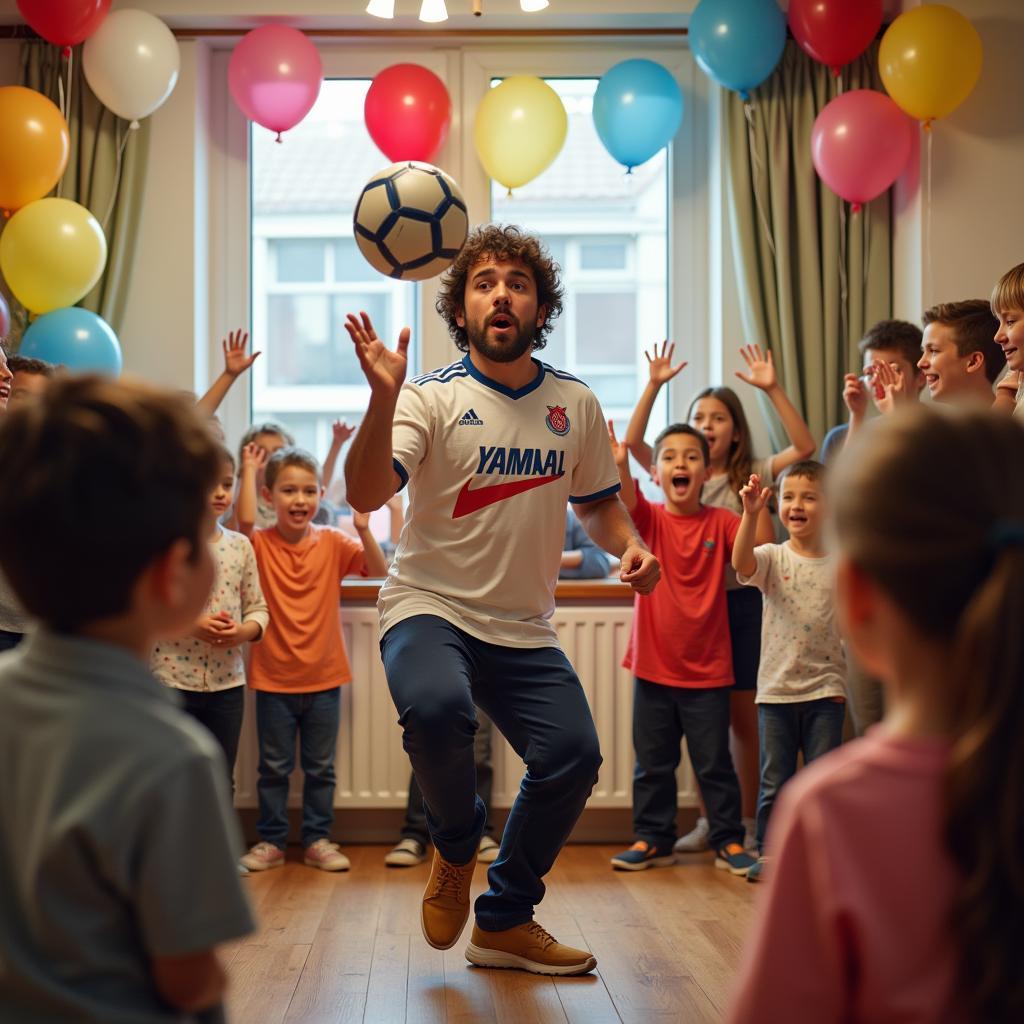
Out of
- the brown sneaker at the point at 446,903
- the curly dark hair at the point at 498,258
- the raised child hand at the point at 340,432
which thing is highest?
the curly dark hair at the point at 498,258

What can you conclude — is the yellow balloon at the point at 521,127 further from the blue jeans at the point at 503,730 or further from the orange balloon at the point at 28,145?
the blue jeans at the point at 503,730

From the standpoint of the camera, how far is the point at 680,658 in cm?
387

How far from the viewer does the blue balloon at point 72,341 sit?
3.79 metres

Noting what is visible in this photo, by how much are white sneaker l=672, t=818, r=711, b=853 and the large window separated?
1947 millimetres

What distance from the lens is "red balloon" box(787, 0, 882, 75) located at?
3973mm

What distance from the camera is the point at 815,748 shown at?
3.65 m

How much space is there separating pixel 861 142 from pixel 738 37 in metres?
0.53

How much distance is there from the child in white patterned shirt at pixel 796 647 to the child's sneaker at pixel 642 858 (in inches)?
12.4

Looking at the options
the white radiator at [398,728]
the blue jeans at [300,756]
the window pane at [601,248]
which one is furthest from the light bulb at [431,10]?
the blue jeans at [300,756]

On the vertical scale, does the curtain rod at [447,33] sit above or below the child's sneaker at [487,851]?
above

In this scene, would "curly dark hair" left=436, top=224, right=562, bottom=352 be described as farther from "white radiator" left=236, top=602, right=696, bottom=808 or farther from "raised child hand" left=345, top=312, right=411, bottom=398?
"white radiator" left=236, top=602, right=696, bottom=808

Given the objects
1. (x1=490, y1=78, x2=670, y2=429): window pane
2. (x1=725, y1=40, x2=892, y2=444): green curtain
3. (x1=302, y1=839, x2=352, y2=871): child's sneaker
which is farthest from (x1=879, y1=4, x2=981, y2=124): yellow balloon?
(x1=302, y1=839, x2=352, y2=871): child's sneaker

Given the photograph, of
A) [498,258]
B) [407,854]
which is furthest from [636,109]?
[407,854]

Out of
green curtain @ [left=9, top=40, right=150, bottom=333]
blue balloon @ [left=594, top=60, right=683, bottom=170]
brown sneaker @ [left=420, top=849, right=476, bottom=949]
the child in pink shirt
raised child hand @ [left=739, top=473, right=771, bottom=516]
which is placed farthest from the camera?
green curtain @ [left=9, top=40, right=150, bottom=333]
